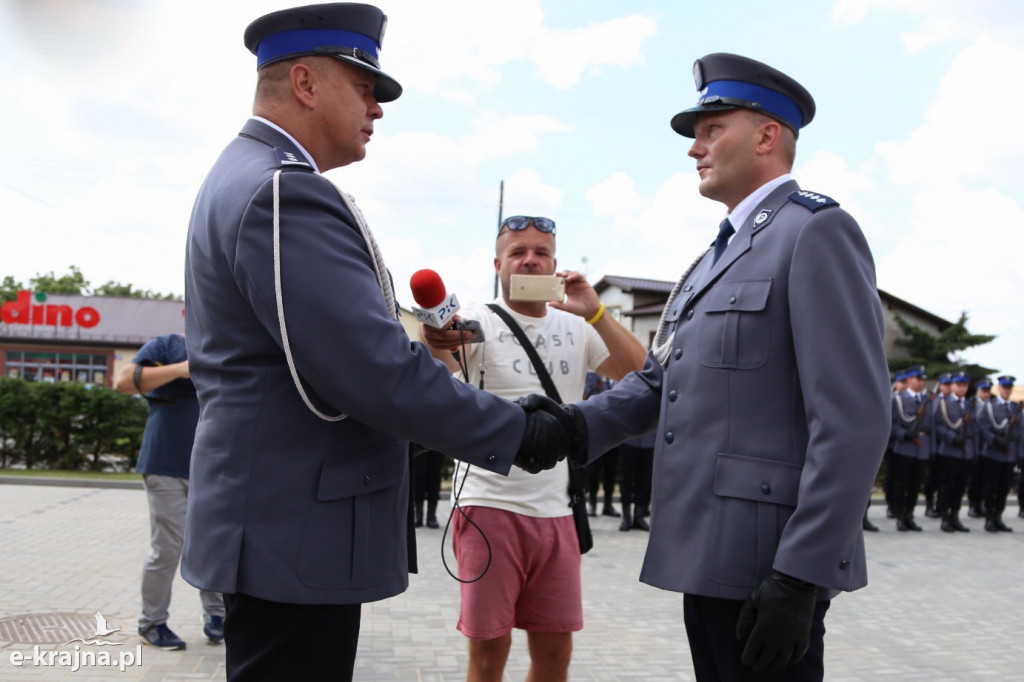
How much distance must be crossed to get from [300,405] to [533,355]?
6.12 ft

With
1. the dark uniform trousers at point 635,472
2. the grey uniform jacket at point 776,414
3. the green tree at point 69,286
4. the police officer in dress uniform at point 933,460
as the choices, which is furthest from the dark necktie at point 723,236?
the green tree at point 69,286

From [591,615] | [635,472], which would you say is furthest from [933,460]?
[591,615]

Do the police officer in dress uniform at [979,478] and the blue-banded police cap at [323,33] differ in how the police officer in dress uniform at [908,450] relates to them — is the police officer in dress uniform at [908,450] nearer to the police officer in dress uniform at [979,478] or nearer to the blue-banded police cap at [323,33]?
the police officer in dress uniform at [979,478]

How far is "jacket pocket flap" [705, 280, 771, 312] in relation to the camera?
2449 millimetres

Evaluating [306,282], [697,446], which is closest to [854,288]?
[697,446]

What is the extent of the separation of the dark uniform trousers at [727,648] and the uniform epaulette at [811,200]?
1.06 metres

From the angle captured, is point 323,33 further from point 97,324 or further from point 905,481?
point 97,324

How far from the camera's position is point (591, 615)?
6930mm

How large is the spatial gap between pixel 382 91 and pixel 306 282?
0.80m

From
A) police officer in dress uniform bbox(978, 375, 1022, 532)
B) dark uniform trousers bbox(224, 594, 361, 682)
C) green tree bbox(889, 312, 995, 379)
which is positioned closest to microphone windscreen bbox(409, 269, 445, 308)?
dark uniform trousers bbox(224, 594, 361, 682)

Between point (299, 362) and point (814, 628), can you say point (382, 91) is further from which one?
point (814, 628)

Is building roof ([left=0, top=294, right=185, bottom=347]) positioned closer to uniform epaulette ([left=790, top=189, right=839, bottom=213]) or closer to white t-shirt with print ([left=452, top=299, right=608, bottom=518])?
white t-shirt with print ([left=452, top=299, right=608, bottom=518])

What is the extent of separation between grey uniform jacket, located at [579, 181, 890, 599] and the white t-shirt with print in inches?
45.5

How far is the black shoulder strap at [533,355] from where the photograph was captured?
3965 mm
